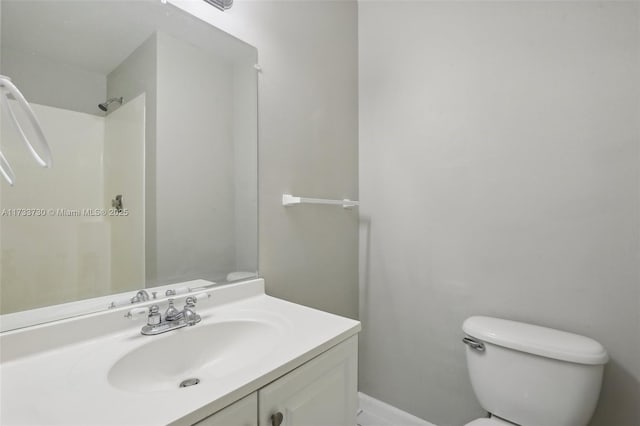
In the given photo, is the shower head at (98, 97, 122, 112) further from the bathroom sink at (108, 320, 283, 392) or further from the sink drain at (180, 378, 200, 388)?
the sink drain at (180, 378, 200, 388)

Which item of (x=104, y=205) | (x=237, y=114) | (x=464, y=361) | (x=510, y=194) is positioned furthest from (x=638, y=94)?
(x=104, y=205)

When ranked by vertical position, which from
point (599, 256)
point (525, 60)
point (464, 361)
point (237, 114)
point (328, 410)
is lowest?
point (464, 361)

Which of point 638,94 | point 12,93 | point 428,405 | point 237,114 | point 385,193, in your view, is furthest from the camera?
point 385,193

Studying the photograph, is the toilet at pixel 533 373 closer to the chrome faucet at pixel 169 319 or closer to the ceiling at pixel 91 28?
the chrome faucet at pixel 169 319

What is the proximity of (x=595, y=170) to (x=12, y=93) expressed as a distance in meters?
1.81

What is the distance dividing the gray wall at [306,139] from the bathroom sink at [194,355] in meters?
0.34

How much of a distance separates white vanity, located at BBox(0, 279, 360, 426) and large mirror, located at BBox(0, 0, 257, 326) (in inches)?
4.7

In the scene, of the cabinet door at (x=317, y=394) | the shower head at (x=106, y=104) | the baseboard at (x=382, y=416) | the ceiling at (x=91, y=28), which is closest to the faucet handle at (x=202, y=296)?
the cabinet door at (x=317, y=394)

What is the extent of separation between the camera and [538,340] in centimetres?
104

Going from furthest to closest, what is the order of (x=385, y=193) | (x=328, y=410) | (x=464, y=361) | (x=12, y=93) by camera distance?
(x=385, y=193)
(x=464, y=361)
(x=328, y=410)
(x=12, y=93)

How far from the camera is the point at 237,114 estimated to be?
116 centimetres

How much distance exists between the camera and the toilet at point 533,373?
96cm

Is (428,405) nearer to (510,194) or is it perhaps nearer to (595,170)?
(510,194)

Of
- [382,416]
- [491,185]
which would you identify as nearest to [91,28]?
[491,185]
